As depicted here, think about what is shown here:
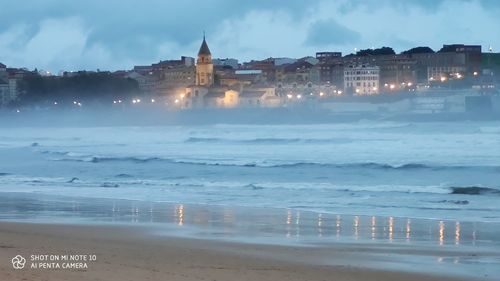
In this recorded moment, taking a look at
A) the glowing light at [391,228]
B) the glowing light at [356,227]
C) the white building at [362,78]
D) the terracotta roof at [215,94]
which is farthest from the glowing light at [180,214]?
the white building at [362,78]

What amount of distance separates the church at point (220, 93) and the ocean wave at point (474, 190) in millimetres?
70101

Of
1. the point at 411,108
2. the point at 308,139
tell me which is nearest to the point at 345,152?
the point at 308,139

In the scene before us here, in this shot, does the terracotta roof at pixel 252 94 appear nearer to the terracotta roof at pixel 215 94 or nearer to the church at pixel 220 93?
the church at pixel 220 93

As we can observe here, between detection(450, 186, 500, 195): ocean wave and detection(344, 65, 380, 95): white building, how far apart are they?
8509 centimetres

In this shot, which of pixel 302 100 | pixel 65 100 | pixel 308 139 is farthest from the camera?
pixel 65 100

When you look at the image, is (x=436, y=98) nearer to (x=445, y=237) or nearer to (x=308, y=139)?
(x=308, y=139)

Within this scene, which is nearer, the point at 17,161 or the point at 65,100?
the point at 17,161

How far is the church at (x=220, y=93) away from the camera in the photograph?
91188 millimetres

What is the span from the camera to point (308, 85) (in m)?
98.2

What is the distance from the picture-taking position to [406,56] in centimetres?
11781

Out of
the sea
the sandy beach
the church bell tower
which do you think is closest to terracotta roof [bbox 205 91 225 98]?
the church bell tower

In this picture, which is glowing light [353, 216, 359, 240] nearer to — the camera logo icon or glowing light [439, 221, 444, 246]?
glowing light [439, 221, 444, 246]

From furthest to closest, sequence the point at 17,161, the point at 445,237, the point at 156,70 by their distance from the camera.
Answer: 1. the point at 156,70
2. the point at 17,161
3. the point at 445,237

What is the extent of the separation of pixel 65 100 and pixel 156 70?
21832 millimetres
